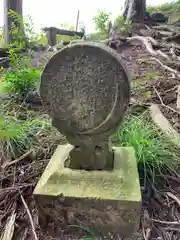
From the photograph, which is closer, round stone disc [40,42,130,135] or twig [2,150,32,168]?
round stone disc [40,42,130,135]

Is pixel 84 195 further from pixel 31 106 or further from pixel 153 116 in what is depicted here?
pixel 31 106

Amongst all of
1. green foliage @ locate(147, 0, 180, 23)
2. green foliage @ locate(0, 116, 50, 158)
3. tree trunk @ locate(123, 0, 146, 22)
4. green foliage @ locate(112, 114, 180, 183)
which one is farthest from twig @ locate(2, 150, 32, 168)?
green foliage @ locate(147, 0, 180, 23)

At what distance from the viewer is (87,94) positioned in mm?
1293

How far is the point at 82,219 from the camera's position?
1385 mm

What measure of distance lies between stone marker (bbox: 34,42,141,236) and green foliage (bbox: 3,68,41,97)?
1717 millimetres

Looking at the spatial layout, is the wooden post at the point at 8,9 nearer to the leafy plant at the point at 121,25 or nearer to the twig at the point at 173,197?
the leafy plant at the point at 121,25

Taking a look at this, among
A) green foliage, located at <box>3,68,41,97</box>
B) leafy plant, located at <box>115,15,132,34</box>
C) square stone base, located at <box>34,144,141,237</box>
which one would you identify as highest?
leafy plant, located at <box>115,15,132,34</box>

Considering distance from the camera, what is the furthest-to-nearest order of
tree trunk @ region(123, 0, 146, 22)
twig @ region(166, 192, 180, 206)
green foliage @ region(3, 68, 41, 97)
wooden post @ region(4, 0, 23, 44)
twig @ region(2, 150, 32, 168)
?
tree trunk @ region(123, 0, 146, 22) < wooden post @ region(4, 0, 23, 44) < green foliage @ region(3, 68, 41, 97) < twig @ region(2, 150, 32, 168) < twig @ region(166, 192, 180, 206)

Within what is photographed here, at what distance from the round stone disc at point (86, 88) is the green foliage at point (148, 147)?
53cm

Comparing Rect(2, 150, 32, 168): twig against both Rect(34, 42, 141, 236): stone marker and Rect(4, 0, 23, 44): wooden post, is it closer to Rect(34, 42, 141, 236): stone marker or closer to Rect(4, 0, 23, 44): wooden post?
Rect(34, 42, 141, 236): stone marker

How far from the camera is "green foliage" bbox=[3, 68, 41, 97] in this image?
2.96 metres

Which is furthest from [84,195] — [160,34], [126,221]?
[160,34]

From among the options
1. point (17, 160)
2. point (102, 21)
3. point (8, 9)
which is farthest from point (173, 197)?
point (102, 21)

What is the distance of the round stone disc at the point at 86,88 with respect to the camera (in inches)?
47.9
